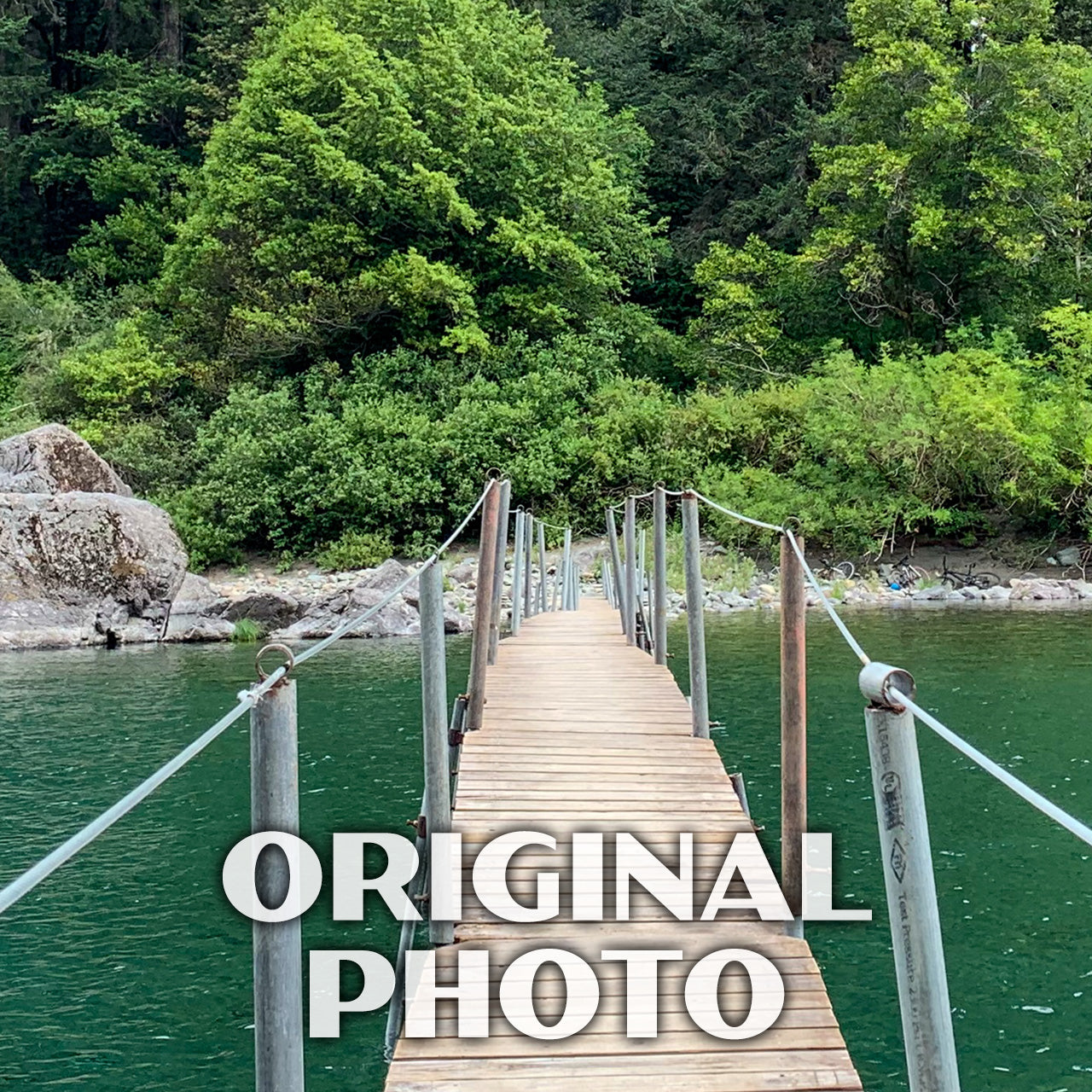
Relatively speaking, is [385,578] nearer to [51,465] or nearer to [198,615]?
[198,615]

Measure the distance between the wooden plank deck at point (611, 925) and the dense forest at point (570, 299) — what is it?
1764 centimetres

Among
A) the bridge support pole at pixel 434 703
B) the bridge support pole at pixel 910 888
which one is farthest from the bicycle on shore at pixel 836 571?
the bridge support pole at pixel 910 888

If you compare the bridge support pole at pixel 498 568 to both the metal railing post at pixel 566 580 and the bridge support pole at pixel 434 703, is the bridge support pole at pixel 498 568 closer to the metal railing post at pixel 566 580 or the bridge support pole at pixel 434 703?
the bridge support pole at pixel 434 703

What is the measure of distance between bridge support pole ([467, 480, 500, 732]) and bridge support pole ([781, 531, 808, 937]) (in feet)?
6.97

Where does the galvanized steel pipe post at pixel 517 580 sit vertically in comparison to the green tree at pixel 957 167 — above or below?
below

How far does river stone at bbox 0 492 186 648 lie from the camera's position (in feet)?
61.8

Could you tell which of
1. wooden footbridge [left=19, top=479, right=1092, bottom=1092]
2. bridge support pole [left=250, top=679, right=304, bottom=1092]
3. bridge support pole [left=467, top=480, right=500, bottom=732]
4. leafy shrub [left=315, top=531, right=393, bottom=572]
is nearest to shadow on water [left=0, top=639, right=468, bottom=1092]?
wooden footbridge [left=19, top=479, right=1092, bottom=1092]

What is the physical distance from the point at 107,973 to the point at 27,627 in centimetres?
1350

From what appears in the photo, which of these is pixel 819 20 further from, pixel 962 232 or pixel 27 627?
pixel 27 627

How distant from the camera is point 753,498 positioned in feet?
Answer: 82.9

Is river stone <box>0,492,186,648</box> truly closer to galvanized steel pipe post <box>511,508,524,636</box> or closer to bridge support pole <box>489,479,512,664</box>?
galvanized steel pipe post <box>511,508,524,636</box>

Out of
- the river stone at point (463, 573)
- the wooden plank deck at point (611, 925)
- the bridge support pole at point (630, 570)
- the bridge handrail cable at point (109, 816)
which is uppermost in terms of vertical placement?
the bridge handrail cable at point (109, 816)

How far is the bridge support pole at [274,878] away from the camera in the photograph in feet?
7.47

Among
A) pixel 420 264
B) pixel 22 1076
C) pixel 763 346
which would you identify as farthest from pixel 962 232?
pixel 22 1076
